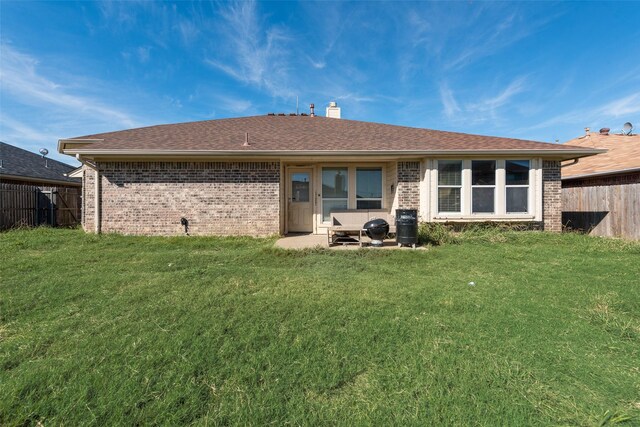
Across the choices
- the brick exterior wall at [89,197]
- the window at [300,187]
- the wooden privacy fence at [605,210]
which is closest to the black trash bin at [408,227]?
the window at [300,187]

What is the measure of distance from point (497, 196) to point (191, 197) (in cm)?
923

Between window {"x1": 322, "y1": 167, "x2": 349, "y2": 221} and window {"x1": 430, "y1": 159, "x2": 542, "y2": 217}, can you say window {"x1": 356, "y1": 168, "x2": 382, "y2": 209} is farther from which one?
window {"x1": 430, "y1": 159, "x2": 542, "y2": 217}

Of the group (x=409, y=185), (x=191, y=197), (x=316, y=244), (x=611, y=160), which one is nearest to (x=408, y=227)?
(x=409, y=185)

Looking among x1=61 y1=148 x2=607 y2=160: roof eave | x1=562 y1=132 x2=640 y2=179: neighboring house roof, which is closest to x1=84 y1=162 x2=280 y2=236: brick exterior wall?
x1=61 y1=148 x2=607 y2=160: roof eave

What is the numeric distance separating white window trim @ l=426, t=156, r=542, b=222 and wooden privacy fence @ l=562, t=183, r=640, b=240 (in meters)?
2.50

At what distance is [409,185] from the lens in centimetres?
889

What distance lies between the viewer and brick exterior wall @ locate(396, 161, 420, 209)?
8.85 metres

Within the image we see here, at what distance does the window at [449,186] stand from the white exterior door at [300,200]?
13.5ft

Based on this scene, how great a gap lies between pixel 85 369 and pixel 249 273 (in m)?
2.83

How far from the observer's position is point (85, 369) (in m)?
2.31

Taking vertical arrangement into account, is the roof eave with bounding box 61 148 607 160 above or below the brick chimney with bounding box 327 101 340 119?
below

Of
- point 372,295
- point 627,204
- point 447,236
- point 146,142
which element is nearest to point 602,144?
point 627,204

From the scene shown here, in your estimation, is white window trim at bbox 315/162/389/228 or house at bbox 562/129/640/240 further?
white window trim at bbox 315/162/389/228

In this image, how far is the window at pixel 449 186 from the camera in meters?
8.63
